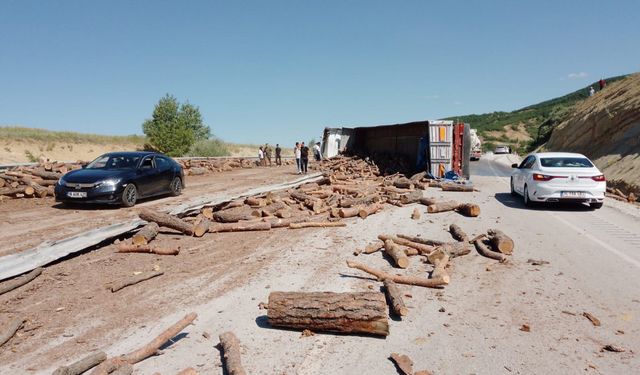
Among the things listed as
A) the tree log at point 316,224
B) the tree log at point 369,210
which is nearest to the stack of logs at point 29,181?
the tree log at point 316,224

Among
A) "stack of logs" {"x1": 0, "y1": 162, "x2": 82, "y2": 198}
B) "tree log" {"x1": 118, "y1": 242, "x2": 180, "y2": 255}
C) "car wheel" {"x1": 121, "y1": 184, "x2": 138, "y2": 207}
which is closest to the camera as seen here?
"tree log" {"x1": 118, "y1": 242, "x2": 180, "y2": 255}

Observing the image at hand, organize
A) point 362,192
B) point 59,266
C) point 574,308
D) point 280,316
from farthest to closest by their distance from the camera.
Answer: point 362,192
point 59,266
point 574,308
point 280,316

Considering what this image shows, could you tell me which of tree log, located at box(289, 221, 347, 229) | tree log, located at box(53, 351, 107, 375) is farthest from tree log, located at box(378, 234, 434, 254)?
tree log, located at box(53, 351, 107, 375)

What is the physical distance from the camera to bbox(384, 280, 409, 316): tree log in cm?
536

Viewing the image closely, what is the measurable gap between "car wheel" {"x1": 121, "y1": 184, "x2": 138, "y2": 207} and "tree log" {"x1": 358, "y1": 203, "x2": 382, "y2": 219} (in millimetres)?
6848

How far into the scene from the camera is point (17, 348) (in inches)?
183

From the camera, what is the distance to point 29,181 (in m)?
15.1

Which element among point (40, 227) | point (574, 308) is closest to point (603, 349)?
point (574, 308)

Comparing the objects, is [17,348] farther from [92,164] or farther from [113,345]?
[92,164]

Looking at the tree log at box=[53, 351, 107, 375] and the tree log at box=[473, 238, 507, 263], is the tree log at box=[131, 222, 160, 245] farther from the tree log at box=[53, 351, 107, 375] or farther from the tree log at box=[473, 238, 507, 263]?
the tree log at box=[473, 238, 507, 263]

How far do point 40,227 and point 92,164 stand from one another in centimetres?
393

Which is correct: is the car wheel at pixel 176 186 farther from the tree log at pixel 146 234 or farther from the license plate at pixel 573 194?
the license plate at pixel 573 194

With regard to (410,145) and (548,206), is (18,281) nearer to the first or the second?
(548,206)

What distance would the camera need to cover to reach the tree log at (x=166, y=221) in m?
9.57
